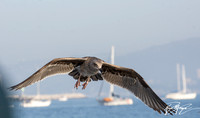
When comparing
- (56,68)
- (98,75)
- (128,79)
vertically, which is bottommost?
(128,79)

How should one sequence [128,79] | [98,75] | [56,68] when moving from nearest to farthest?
[56,68], [98,75], [128,79]

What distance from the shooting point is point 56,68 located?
28.8 ft

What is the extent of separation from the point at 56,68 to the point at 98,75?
110 centimetres

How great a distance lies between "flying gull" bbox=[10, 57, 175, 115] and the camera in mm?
8305

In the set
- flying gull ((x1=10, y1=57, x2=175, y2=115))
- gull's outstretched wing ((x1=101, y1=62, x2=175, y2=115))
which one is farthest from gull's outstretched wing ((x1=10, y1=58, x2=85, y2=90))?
gull's outstretched wing ((x1=101, y1=62, x2=175, y2=115))

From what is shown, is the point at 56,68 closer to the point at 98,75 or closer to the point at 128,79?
the point at 98,75

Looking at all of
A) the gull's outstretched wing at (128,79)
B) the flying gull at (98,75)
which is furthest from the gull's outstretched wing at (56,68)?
the gull's outstretched wing at (128,79)

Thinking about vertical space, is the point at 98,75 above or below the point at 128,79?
above

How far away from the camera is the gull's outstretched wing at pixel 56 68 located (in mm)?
8258

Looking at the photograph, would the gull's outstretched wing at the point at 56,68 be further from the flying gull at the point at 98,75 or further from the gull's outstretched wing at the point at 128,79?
the gull's outstretched wing at the point at 128,79

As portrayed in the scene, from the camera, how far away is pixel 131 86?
9.62 metres

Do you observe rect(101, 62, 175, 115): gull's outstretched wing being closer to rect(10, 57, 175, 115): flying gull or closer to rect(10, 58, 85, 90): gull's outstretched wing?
rect(10, 57, 175, 115): flying gull

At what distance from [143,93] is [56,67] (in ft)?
7.89

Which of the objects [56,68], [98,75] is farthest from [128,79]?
[56,68]
